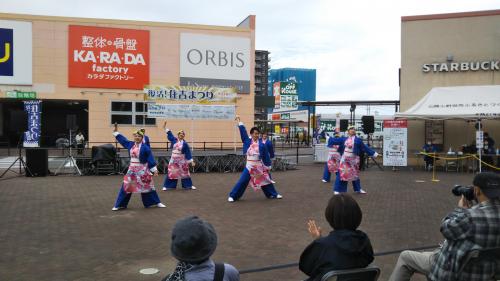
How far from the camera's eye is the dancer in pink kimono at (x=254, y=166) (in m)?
10.6

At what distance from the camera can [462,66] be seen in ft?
65.0

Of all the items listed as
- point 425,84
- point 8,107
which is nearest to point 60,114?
point 8,107

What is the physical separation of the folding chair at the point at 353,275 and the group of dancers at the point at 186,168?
6.82m

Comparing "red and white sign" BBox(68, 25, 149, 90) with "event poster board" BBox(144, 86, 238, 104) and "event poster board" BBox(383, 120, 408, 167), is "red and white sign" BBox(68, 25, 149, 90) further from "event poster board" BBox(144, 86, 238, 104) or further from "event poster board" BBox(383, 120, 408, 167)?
"event poster board" BBox(383, 120, 408, 167)

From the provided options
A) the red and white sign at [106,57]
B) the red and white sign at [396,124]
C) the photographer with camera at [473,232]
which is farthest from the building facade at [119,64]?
the photographer with camera at [473,232]

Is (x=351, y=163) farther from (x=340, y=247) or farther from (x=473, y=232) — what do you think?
(x=340, y=247)

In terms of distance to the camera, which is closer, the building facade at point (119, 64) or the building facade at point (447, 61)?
the building facade at point (447, 61)

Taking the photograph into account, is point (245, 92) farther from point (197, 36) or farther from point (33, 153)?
point (33, 153)

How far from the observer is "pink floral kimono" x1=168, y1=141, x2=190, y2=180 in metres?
12.8

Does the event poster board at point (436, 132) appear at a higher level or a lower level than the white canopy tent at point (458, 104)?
lower

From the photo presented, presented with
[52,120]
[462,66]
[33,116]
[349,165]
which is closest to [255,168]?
[349,165]

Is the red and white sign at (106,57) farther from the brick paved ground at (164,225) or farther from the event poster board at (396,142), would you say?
the event poster board at (396,142)

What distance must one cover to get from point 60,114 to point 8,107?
3.46m

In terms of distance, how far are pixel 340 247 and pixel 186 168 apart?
10321 millimetres
